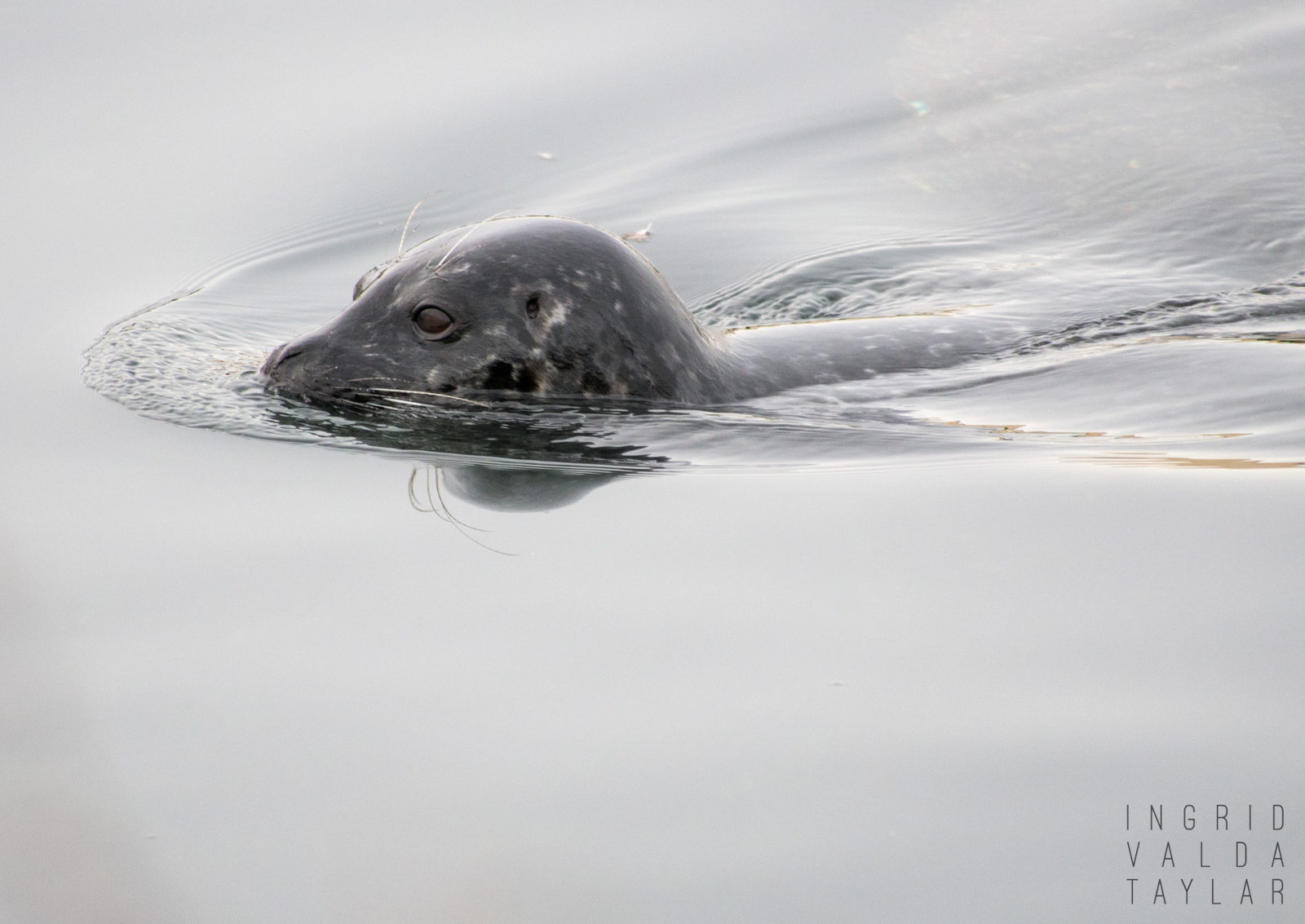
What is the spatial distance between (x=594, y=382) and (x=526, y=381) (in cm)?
21

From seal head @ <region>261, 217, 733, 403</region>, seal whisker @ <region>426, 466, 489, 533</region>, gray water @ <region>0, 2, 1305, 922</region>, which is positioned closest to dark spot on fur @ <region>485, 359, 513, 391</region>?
seal head @ <region>261, 217, 733, 403</region>

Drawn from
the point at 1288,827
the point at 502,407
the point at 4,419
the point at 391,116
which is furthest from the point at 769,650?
the point at 391,116

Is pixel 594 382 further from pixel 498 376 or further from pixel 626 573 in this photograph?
pixel 626 573

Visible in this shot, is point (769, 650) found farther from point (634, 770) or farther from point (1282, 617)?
point (1282, 617)

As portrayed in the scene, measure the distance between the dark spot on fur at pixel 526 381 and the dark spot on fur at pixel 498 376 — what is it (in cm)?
3

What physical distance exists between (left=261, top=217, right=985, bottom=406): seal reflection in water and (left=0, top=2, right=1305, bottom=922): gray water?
7.6 inches

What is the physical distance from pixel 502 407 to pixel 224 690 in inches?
74.7

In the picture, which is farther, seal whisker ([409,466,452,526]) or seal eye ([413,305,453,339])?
seal eye ([413,305,453,339])

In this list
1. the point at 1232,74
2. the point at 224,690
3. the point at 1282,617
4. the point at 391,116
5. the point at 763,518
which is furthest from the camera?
the point at 1232,74

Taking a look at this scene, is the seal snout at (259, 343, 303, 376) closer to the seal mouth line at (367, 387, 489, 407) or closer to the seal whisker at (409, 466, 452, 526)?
the seal mouth line at (367, 387, 489, 407)

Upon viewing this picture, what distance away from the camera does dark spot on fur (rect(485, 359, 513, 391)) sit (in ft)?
13.9

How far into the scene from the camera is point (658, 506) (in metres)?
3.22

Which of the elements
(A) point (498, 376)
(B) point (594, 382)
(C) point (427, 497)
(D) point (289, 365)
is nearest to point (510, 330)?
(A) point (498, 376)

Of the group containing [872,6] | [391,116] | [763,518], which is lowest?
[763,518]
